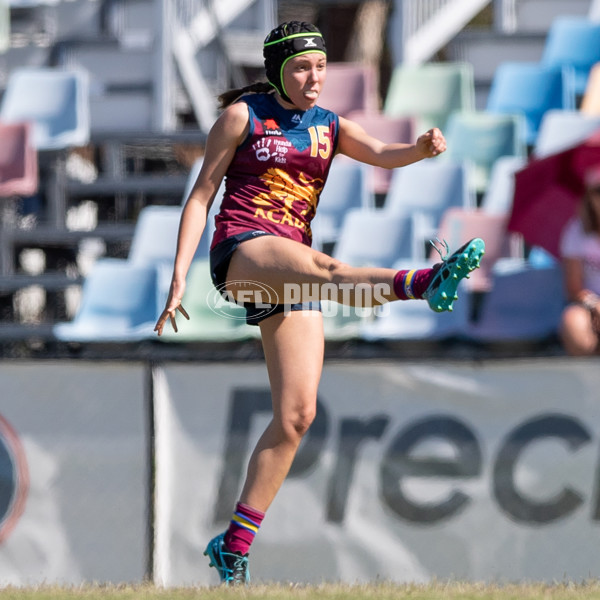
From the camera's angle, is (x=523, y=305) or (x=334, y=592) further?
(x=523, y=305)

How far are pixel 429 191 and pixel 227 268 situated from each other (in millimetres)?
4919

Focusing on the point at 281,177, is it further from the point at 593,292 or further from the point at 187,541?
the point at 593,292

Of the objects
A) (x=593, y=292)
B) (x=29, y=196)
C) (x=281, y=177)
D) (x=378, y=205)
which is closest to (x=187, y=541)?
(x=281, y=177)

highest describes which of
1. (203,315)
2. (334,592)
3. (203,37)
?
(203,37)

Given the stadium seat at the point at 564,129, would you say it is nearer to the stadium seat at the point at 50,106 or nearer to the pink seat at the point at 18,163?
the stadium seat at the point at 50,106

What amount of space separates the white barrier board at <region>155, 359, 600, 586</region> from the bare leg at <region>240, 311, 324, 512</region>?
0.90 metres

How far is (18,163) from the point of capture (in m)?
9.00

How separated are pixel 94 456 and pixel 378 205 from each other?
4.71 meters

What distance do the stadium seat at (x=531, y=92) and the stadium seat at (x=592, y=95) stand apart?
254 mm

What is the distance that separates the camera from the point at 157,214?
8.39 metres

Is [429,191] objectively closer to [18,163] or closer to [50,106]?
[18,163]

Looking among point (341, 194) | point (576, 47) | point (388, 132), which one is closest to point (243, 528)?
point (341, 194)

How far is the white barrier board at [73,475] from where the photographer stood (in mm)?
4996

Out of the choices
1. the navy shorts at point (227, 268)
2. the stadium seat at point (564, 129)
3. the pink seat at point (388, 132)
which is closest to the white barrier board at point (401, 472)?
the navy shorts at point (227, 268)
